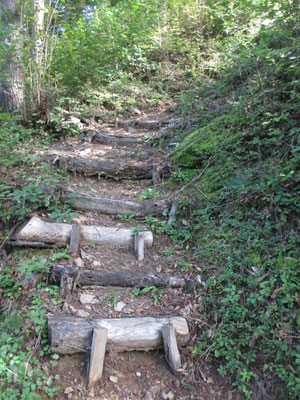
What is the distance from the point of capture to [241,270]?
120 inches

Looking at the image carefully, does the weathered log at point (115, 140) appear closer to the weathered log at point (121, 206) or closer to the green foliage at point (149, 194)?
the green foliage at point (149, 194)

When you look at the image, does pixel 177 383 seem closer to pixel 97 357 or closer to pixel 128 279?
pixel 97 357

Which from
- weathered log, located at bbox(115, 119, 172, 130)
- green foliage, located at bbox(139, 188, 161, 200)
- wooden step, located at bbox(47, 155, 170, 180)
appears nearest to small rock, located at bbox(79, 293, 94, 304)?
green foliage, located at bbox(139, 188, 161, 200)

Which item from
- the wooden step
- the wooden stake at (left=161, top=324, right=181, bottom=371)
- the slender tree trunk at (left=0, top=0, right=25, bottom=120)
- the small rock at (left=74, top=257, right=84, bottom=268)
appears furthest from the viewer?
the slender tree trunk at (left=0, top=0, right=25, bottom=120)

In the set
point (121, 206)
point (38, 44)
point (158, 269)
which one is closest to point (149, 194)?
point (121, 206)

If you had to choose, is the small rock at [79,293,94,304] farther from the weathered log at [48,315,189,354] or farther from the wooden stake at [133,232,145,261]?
the wooden stake at [133,232,145,261]

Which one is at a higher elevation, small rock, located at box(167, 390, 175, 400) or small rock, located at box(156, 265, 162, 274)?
small rock, located at box(156, 265, 162, 274)

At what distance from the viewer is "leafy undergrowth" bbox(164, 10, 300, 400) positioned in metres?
2.43

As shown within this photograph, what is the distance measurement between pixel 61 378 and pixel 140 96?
805cm

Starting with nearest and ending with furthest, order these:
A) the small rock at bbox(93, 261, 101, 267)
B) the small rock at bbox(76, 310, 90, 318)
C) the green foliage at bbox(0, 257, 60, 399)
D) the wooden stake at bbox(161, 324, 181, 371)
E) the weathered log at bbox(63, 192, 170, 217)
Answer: the green foliage at bbox(0, 257, 60, 399), the wooden stake at bbox(161, 324, 181, 371), the small rock at bbox(76, 310, 90, 318), the small rock at bbox(93, 261, 101, 267), the weathered log at bbox(63, 192, 170, 217)

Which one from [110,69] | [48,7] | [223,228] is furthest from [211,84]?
[223,228]

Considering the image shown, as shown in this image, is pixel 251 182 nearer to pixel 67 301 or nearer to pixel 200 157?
pixel 200 157

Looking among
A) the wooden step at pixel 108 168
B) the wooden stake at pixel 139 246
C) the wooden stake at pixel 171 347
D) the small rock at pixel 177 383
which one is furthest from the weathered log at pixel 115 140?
the small rock at pixel 177 383

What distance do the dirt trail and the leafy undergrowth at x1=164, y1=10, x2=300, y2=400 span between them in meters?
0.27
